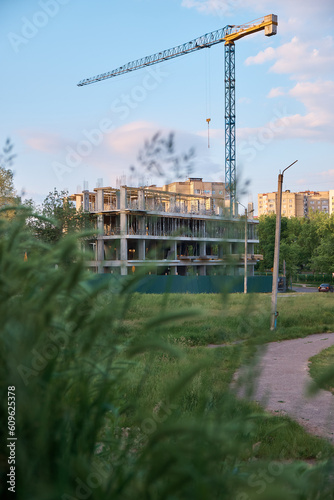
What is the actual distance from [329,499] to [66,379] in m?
0.95

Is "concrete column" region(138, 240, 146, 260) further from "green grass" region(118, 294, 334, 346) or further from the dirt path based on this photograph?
the dirt path

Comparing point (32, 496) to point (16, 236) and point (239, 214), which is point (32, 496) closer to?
point (16, 236)

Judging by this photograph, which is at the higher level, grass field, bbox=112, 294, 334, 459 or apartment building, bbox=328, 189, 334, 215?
apartment building, bbox=328, 189, 334, 215

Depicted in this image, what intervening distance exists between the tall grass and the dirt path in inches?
9.0

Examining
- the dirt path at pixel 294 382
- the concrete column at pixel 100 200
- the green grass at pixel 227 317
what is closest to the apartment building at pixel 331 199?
the concrete column at pixel 100 200

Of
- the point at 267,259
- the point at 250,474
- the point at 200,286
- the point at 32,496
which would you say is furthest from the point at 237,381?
the point at 267,259

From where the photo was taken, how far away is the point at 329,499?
1431 mm

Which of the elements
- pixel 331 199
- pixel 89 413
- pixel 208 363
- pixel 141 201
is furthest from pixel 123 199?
pixel 331 199

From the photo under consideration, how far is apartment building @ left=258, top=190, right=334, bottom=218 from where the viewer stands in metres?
141

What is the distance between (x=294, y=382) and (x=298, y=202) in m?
140

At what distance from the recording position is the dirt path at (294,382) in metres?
6.31

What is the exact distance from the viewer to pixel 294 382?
31.0ft

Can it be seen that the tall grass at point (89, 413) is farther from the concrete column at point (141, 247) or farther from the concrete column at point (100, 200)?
the concrete column at point (141, 247)

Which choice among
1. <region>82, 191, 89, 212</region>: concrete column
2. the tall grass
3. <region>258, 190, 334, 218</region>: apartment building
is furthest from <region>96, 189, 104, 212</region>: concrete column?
<region>258, 190, 334, 218</region>: apartment building
